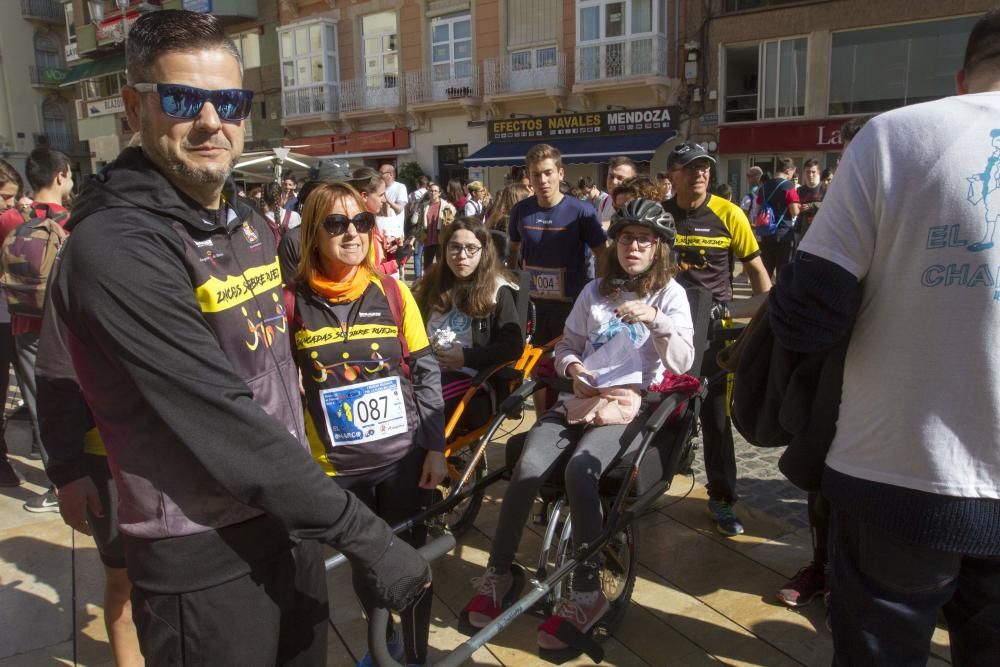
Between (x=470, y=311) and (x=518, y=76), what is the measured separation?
1949 centimetres

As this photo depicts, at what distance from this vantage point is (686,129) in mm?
19156

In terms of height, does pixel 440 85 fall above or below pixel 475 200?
above

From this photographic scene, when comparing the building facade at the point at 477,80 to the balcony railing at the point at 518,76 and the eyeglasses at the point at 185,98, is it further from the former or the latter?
the eyeglasses at the point at 185,98

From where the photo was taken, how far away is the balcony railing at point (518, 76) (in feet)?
68.4

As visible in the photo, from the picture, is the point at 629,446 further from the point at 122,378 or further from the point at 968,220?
the point at 122,378

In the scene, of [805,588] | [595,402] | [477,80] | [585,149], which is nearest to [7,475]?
[595,402]

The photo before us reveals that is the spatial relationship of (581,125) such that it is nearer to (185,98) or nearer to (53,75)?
(185,98)

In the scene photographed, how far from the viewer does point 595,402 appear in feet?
10.1

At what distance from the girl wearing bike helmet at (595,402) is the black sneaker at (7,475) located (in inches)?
141

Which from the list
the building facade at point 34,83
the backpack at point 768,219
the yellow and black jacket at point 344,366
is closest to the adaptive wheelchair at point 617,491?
the yellow and black jacket at point 344,366

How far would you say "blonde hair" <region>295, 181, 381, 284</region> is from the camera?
8.55ft

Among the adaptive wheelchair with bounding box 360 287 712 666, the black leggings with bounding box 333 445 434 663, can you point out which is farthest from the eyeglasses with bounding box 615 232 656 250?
the black leggings with bounding box 333 445 434 663

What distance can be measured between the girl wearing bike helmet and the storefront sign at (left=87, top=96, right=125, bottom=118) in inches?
1448

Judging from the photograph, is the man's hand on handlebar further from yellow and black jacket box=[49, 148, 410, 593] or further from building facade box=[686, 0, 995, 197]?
building facade box=[686, 0, 995, 197]
